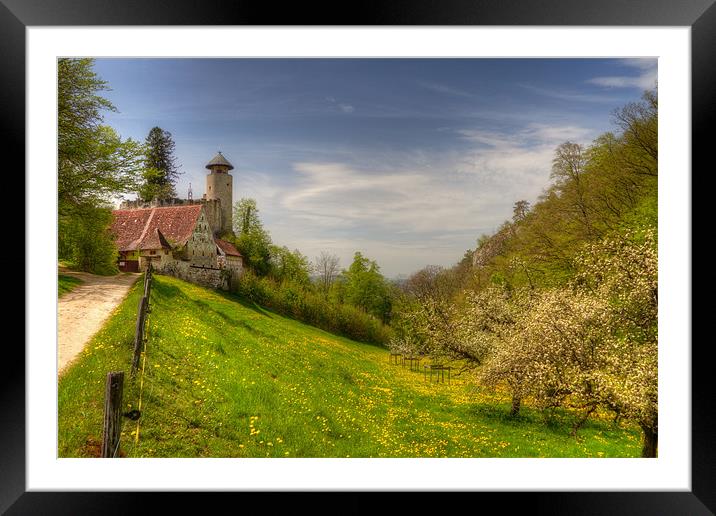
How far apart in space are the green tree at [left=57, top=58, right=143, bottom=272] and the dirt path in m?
0.17

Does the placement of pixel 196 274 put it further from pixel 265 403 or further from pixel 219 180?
pixel 265 403

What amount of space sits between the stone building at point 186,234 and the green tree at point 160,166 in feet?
0.41

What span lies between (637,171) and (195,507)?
4.96 m

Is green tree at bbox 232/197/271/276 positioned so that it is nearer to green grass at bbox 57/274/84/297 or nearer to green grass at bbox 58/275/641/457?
green grass at bbox 58/275/641/457

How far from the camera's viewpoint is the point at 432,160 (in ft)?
14.6

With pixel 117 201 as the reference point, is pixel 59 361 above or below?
below

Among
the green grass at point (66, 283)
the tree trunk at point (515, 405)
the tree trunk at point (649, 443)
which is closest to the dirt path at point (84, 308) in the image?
the green grass at point (66, 283)

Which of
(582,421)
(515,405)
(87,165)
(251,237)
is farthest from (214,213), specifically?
(582,421)

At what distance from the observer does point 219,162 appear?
4469 mm

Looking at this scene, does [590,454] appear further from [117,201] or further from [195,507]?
[117,201]

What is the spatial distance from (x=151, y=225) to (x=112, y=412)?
2.15 metres
